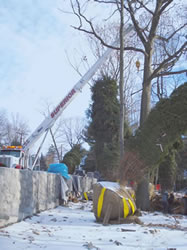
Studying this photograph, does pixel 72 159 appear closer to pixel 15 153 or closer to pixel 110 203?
pixel 15 153

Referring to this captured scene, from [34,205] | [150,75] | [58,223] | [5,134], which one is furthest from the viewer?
[5,134]

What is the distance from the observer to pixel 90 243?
18.3 feet

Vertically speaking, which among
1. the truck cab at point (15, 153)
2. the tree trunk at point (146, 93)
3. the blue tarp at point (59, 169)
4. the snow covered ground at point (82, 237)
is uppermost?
the tree trunk at point (146, 93)

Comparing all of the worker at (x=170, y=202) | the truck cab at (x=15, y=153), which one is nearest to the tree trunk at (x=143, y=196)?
the worker at (x=170, y=202)

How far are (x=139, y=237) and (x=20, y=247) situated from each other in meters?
2.52

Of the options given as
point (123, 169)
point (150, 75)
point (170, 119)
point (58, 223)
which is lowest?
point (58, 223)

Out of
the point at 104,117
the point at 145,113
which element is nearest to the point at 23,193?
the point at 145,113

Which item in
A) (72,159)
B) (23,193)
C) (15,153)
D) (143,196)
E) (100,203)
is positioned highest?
(72,159)

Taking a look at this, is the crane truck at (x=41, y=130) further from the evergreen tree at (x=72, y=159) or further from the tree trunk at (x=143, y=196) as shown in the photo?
the evergreen tree at (x=72, y=159)

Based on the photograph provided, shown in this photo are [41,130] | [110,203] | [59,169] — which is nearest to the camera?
[110,203]

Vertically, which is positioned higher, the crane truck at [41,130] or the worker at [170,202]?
the crane truck at [41,130]

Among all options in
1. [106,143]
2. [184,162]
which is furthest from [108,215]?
[184,162]

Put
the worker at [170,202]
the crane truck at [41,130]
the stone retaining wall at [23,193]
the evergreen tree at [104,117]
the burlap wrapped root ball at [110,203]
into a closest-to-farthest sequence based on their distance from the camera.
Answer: the stone retaining wall at [23,193], the burlap wrapped root ball at [110,203], the worker at [170,202], the crane truck at [41,130], the evergreen tree at [104,117]

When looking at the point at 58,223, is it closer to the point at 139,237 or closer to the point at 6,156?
the point at 139,237
